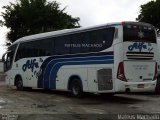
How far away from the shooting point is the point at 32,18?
A: 56656 mm

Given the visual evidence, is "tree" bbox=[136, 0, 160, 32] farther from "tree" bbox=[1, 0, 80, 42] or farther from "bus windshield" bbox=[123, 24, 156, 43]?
"bus windshield" bbox=[123, 24, 156, 43]

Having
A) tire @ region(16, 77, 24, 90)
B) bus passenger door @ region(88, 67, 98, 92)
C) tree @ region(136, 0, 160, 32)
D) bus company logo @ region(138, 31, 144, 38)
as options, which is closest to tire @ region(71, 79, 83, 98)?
bus passenger door @ region(88, 67, 98, 92)

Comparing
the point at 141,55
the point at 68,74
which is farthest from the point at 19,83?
the point at 141,55

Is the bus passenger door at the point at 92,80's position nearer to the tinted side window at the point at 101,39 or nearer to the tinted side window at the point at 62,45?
the tinted side window at the point at 101,39

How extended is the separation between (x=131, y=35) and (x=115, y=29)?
721 mm

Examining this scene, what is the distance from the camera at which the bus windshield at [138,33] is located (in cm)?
1841

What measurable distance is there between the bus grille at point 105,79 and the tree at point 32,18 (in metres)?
36.3

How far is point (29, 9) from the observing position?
57094 mm

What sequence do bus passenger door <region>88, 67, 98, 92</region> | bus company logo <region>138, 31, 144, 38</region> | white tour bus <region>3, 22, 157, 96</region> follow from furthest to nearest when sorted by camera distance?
bus passenger door <region>88, 67, 98, 92</region>
bus company logo <region>138, 31, 144, 38</region>
white tour bus <region>3, 22, 157, 96</region>

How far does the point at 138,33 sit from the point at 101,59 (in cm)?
187

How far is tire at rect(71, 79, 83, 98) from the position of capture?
811 inches

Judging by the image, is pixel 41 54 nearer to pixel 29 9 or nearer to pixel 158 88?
pixel 158 88

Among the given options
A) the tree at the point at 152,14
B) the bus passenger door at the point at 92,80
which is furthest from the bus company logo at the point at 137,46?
the tree at the point at 152,14

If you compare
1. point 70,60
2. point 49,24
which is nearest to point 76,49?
point 70,60
